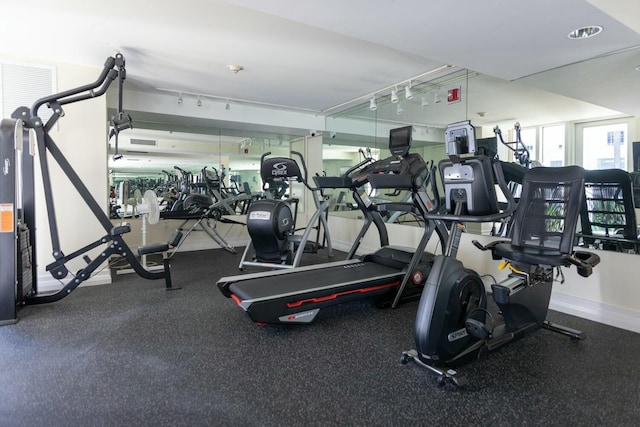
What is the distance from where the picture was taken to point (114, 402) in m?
1.87

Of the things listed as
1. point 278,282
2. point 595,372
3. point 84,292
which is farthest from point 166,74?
point 595,372

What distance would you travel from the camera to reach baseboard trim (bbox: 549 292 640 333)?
2.85 metres

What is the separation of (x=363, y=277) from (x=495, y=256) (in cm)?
117

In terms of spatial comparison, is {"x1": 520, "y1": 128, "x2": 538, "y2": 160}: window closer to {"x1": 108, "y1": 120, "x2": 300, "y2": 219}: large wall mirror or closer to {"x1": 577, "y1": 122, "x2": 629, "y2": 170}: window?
{"x1": 577, "y1": 122, "x2": 629, "y2": 170}: window

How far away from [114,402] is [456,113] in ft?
14.5

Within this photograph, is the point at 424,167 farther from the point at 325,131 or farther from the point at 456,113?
the point at 325,131

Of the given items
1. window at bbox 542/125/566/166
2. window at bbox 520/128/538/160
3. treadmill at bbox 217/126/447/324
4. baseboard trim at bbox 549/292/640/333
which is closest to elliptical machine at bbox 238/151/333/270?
treadmill at bbox 217/126/447/324

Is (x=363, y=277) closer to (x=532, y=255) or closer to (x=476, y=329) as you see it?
(x=476, y=329)

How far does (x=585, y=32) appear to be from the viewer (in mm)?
2602

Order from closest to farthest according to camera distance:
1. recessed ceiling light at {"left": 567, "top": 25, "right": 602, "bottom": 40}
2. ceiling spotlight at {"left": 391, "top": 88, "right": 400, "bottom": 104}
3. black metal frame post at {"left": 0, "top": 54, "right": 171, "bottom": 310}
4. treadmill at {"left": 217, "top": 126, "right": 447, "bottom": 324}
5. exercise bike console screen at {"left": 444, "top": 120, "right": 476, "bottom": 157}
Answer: exercise bike console screen at {"left": 444, "top": 120, "right": 476, "bottom": 157}, recessed ceiling light at {"left": 567, "top": 25, "right": 602, "bottom": 40}, treadmill at {"left": 217, "top": 126, "right": 447, "bottom": 324}, black metal frame post at {"left": 0, "top": 54, "right": 171, "bottom": 310}, ceiling spotlight at {"left": 391, "top": 88, "right": 400, "bottom": 104}

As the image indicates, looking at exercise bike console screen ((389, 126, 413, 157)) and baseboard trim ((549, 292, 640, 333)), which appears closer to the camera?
baseboard trim ((549, 292, 640, 333))

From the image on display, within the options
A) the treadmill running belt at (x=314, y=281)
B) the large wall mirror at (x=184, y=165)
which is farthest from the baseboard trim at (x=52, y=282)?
the treadmill running belt at (x=314, y=281)

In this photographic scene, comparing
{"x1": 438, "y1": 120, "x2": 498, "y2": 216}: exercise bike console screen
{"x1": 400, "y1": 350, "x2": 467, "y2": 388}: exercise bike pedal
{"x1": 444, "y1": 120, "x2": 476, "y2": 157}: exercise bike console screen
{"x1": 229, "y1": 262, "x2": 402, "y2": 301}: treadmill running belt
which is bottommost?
{"x1": 400, "y1": 350, "x2": 467, "y2": 388}: exercise bike pedal

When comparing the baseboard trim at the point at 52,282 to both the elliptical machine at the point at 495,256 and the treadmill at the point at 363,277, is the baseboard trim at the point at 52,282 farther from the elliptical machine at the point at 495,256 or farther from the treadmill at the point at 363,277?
the elliptical machine at the point at 495,256
